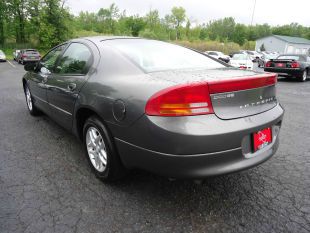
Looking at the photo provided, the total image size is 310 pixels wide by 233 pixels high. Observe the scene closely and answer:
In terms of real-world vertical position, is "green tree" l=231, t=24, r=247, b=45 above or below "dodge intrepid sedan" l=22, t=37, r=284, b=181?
above

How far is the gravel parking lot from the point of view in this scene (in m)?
2.10

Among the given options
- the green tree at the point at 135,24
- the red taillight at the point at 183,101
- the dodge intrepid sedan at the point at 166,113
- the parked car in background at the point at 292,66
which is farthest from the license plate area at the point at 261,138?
the green tree at the point at 135,24

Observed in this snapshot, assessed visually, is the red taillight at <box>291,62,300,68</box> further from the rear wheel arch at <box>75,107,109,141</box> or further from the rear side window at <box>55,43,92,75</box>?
the rear wheel arch at <box>75,107,109,141</box>

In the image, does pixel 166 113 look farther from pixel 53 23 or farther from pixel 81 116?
pixel 53 23

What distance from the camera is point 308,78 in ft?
44.4

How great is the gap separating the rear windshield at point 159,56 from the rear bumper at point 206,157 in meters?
0.80

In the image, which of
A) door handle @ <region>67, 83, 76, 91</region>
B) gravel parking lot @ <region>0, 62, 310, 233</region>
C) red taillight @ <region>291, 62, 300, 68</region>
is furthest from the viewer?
red taillight @ <region>291, 62, 300, 68</region>

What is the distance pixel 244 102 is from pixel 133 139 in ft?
3.09

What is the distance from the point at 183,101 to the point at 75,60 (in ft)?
5.90

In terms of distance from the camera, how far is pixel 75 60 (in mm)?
3158

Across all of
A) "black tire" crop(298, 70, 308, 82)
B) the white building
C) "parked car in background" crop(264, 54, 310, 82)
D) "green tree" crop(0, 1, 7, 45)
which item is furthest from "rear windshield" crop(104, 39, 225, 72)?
the white building

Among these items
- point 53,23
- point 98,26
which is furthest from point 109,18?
point 53,23

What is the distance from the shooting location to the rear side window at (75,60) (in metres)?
2.90

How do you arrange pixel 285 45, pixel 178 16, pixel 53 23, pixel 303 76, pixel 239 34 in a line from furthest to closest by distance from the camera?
pixel 239 34, pixel 178 16, pixel 285 45, pixel 53 23, pixel 303 76
